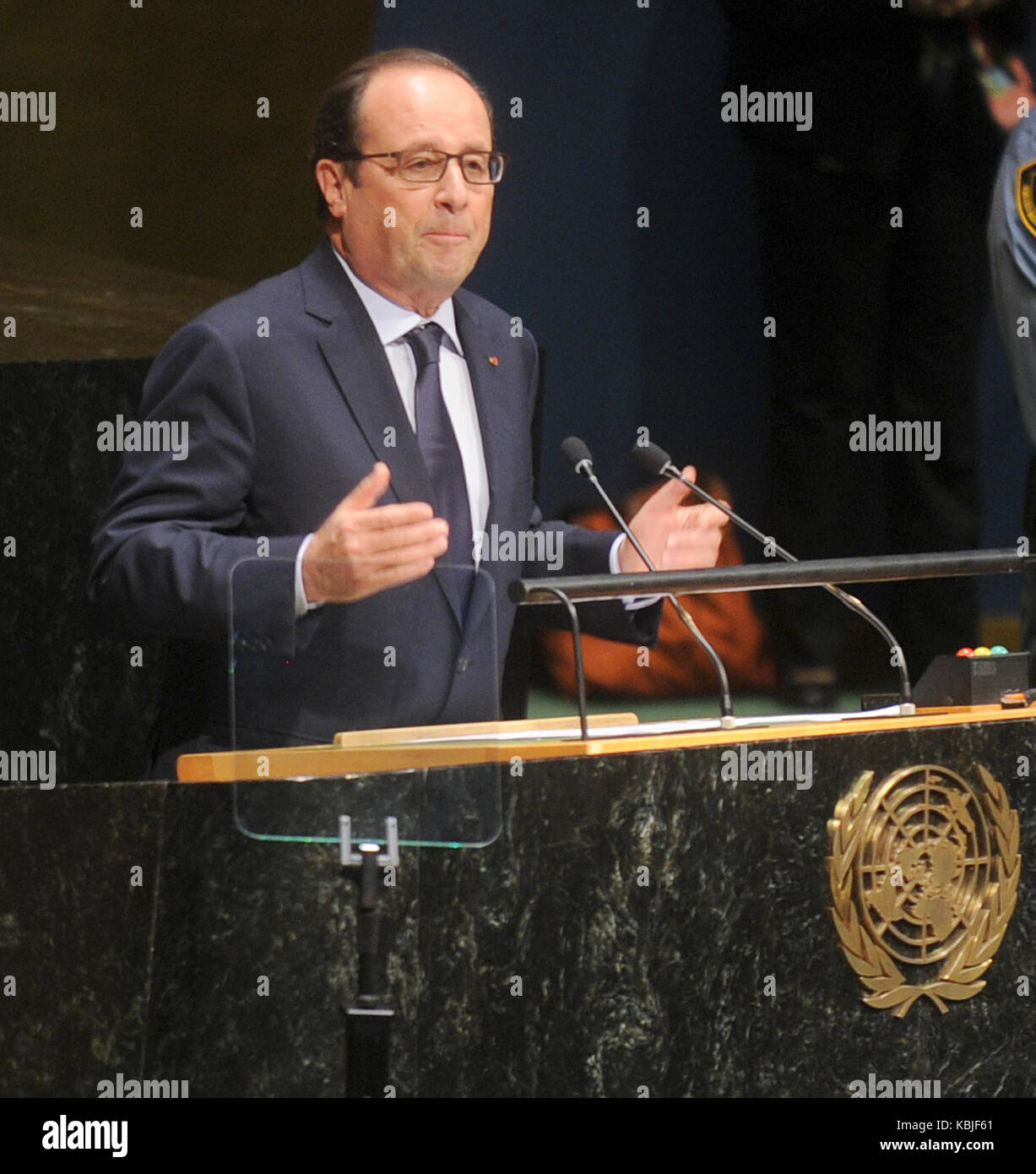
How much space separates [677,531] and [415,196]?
77cm

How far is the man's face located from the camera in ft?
11.8

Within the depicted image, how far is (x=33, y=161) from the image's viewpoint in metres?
3.90

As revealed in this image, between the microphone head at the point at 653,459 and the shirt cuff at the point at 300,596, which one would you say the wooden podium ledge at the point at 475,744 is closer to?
the shirt cuff at the point at 300,596

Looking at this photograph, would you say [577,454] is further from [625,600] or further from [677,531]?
[625,600]

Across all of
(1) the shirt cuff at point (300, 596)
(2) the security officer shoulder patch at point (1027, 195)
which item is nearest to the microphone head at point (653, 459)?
(1) the shirt cuff at point (300, 596)

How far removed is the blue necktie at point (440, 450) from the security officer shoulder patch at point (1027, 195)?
1431mm

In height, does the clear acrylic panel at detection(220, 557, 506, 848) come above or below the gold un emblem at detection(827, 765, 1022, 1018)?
above

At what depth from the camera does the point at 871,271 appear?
5.23 meters

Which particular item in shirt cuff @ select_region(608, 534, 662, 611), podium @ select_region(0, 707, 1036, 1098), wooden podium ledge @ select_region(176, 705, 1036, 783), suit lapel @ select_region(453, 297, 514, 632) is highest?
suit lapel @ select_region(453, 297, 514, 632)

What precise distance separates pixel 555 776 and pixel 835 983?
0.52 meters

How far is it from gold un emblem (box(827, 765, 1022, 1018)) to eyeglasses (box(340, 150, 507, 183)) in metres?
1.31

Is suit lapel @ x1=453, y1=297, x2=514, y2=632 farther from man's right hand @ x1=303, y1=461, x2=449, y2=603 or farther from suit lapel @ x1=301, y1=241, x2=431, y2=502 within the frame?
man's right hand @ x1=303, y1=461, x2=449, y2=603

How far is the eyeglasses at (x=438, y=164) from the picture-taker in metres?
3.58

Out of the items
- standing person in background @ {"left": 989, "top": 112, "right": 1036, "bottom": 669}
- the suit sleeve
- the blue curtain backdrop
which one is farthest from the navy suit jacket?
standing person in background @ {"left": 989, "top": 112, "right": 1036, "bottom": 669}
